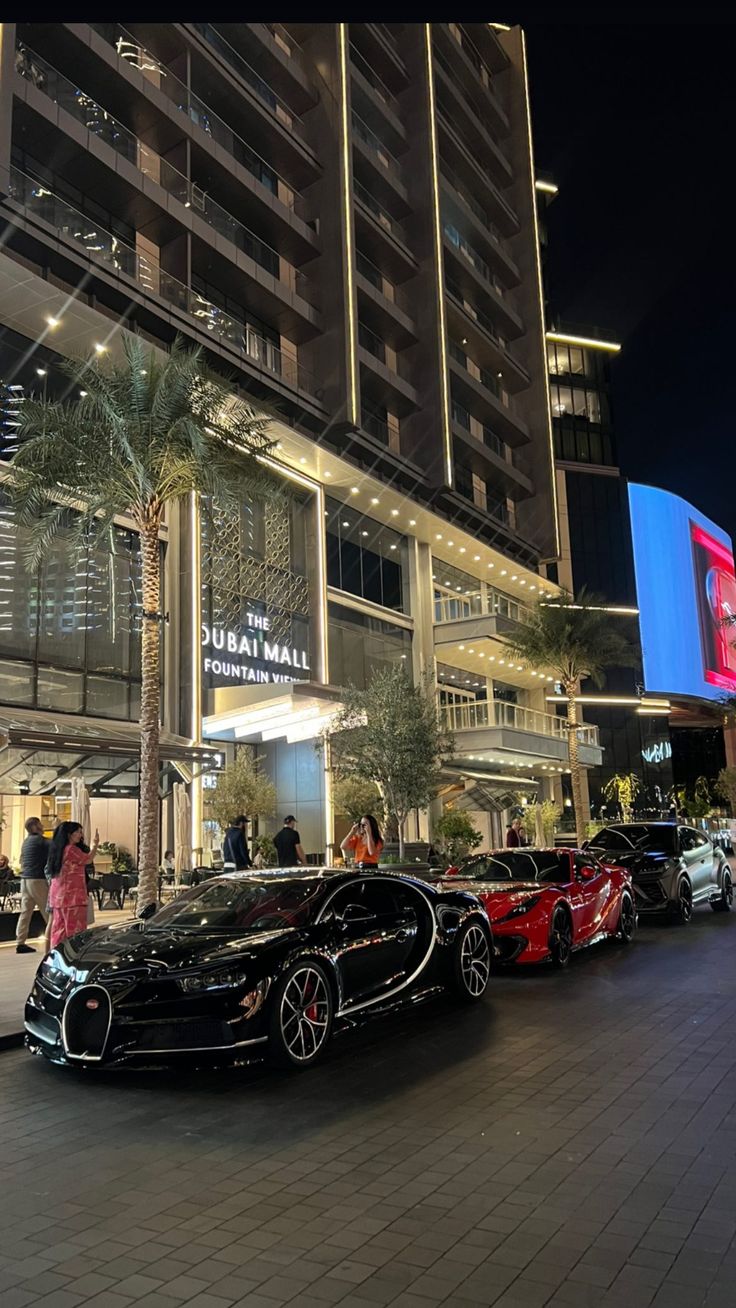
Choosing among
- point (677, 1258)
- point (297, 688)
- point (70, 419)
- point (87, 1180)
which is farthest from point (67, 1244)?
point (297, 688)

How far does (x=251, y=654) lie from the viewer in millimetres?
31219

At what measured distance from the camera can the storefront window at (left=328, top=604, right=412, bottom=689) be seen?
36.8m

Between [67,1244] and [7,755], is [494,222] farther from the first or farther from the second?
[67,1244]

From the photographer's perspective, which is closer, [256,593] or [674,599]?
[256,593]

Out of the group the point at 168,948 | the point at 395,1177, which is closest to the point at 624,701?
the point at 168,948

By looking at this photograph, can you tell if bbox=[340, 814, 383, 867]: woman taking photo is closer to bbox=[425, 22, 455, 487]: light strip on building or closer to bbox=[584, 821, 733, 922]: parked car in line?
bbox=[584, 821, 733, 922]: parked car in line

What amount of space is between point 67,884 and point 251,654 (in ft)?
64.3

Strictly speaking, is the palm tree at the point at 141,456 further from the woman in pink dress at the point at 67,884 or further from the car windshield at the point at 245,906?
the car windshield at the point at 245,906

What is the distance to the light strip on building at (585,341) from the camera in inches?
3263

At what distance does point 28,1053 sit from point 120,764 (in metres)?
14.1

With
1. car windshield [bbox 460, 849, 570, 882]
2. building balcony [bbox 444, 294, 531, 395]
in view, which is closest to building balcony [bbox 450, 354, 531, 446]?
building balcony [bbox 444, 294, 531, 395]

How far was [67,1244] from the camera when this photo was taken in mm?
4191

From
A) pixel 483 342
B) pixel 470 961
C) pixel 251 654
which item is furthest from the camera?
pixel 483 342

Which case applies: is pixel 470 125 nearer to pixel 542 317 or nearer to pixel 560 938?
pixel 542 317
